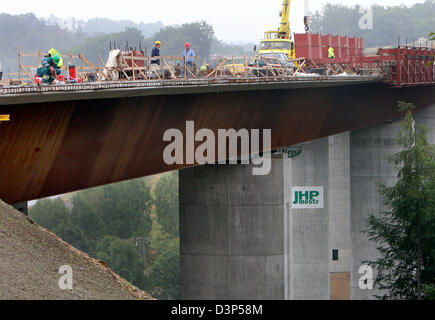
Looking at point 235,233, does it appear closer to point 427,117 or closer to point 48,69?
point 48,69

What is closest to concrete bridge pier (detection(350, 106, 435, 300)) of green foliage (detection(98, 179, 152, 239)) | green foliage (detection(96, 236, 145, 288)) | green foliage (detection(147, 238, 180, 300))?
green foliage (detection(147, 238, 180, 300))

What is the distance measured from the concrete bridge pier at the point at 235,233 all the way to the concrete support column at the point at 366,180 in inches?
688

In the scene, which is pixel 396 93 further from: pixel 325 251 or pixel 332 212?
pixel 332 212

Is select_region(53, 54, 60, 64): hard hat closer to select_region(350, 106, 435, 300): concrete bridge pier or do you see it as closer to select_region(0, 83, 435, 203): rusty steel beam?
select_region(0, 83, 435, 203): rusty steel beam

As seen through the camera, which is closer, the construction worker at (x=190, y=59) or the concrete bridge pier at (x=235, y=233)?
the construction worker at (x=190, y=59)

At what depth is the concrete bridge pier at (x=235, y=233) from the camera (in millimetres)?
36719

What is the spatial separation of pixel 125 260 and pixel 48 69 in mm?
58839

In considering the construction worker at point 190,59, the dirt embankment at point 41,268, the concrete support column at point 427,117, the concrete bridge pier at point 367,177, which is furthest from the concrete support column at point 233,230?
the concrete support column at point 427,117

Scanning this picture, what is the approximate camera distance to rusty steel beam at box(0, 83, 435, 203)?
20.3 meters

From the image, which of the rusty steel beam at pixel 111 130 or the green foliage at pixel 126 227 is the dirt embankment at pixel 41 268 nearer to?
the rusty steel beam at pixel 111 130

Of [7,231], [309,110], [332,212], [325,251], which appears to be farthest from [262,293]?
[332,212]

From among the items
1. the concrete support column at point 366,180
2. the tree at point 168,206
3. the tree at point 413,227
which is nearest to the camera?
the tree at point 413,227

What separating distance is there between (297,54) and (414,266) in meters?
31.4
